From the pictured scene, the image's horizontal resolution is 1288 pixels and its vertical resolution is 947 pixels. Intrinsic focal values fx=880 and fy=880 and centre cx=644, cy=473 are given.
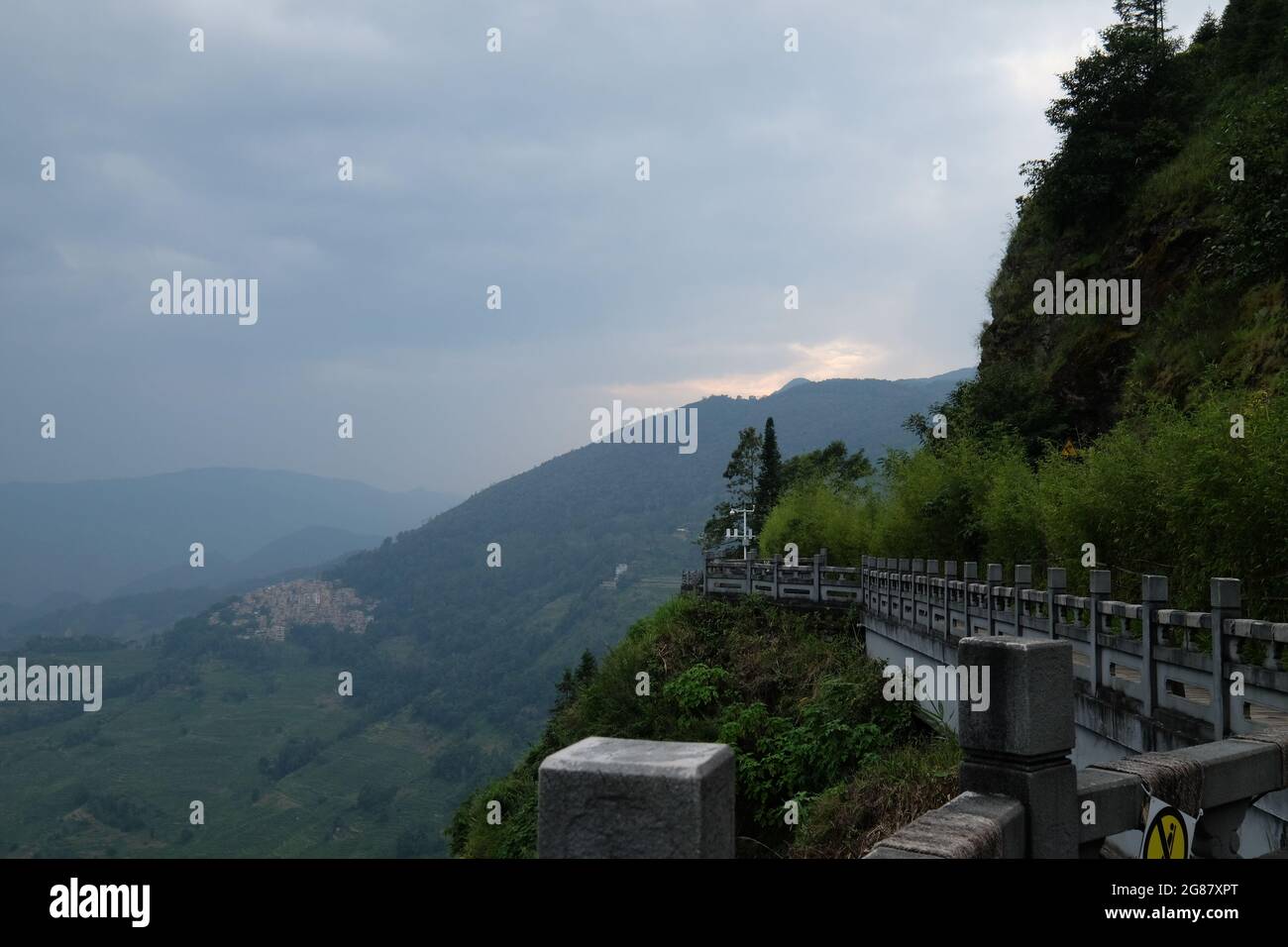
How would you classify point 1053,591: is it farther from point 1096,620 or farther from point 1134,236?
point 1134,236

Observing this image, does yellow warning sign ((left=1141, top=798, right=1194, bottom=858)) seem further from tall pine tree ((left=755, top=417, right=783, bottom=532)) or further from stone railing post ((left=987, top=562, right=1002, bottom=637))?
tall pine tree ((left=755, top=417, right=783, bottom=532))

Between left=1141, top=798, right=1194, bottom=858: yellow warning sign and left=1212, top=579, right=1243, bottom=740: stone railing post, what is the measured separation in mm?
3160

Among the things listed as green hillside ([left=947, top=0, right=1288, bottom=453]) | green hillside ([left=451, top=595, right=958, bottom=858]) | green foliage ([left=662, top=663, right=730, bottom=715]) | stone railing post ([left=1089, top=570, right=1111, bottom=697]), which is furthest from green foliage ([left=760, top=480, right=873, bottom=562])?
stone railing post ([left=1089, top=570, right=1111, bottom=697])

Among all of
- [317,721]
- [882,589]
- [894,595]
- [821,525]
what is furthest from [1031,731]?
Answer: [317,721]

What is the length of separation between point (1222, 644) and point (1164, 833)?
3333 mm

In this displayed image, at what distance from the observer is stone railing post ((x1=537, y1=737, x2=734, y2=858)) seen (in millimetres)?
2125

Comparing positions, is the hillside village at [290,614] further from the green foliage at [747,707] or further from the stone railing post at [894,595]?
the stone railing post at [894,595]

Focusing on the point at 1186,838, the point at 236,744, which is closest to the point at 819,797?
the point at 1186,838

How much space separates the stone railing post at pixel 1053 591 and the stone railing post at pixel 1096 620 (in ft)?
3.96

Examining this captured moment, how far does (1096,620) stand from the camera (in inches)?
341

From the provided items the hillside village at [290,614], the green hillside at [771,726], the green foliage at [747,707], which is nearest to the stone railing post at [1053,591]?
the green hillside at [771,726]

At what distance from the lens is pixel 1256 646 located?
6.80m

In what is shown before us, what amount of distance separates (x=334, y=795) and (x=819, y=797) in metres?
110

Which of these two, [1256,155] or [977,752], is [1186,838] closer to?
[977,752]
